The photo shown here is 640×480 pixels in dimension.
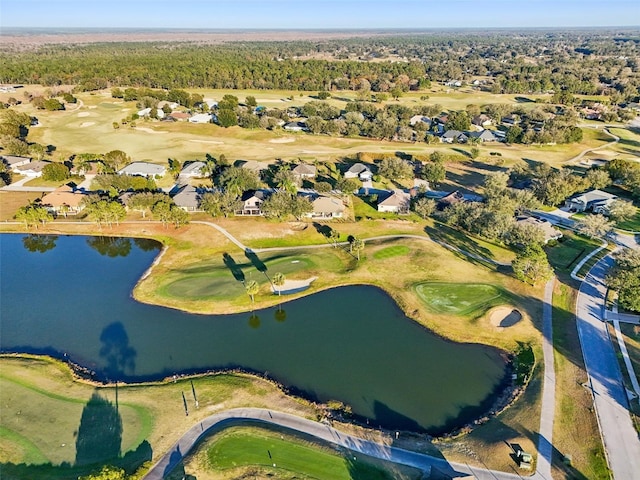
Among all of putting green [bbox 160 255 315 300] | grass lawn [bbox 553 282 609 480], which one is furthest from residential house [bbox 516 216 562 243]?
putting green [bbox 160 255 315 300]

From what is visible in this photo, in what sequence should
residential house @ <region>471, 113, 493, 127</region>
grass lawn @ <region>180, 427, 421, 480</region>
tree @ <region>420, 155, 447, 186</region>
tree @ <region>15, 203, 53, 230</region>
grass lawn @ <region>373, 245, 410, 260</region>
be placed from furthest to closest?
residential house @ <region>471, 113, 493, 127</region>
tree @ <region>420, 155, 447, 186</region>
tree @ <region>15, 203, 53, 230</region>
grass lawn @ <region>373, 245, 410, 260</region>
grass lawn @ <region>180, 427, 421, 480</region>

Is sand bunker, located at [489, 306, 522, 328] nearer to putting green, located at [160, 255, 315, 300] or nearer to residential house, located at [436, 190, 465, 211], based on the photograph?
putting green, located at [160, 255, 315, 300]

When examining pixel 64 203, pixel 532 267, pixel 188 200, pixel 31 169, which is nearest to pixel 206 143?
Answer: pixel 31 169

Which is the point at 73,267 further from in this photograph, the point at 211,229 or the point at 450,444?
the point at 450,444

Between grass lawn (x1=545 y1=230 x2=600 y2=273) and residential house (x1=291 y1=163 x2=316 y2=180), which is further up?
residential house (x1=291 y1=163 x2=316 y2=180)

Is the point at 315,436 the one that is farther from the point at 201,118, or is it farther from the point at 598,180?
the point at 201,118

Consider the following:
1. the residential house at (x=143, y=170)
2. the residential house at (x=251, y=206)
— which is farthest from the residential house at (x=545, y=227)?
the residential house at (x=143, y=170)
